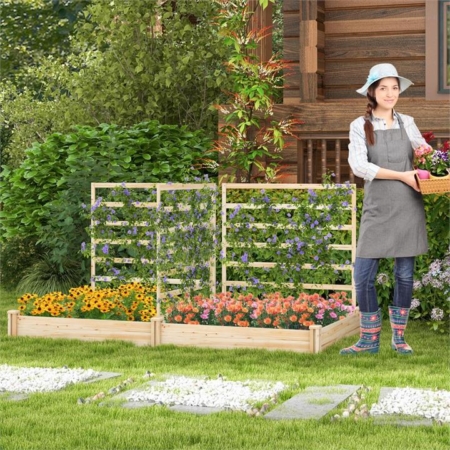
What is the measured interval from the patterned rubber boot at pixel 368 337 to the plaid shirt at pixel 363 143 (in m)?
1.05

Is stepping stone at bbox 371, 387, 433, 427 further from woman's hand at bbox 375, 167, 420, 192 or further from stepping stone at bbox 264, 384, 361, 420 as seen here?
woman's hand at bbox 375, 167, 420, 192

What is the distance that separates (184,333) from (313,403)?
249 cm

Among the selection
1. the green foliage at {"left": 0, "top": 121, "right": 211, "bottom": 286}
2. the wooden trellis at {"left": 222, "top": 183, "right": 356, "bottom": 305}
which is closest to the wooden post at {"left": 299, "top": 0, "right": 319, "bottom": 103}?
the green foliage at {"left": 0, "top": 121, "right": 211, "bottom": 286}

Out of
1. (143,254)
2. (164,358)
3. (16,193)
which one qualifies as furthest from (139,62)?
(164,358)

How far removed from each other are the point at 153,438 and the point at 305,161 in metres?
6.88

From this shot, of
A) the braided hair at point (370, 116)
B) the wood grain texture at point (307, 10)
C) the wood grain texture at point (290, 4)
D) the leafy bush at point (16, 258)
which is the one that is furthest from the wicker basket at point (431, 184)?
the leafy bush at point (16, 258)

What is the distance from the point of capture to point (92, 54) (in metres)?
18.7

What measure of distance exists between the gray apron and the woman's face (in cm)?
21

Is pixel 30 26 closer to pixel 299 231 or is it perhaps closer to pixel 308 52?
pixel 308 52

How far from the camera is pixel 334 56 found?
1195cm

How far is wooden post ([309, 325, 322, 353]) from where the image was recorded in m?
7.49

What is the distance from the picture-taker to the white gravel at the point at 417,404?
5.28 meters

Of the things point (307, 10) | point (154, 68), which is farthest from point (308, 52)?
point (154, 68)

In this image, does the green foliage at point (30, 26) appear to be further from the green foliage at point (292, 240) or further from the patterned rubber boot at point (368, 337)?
the patterned rubber boot at point (368, 337)
